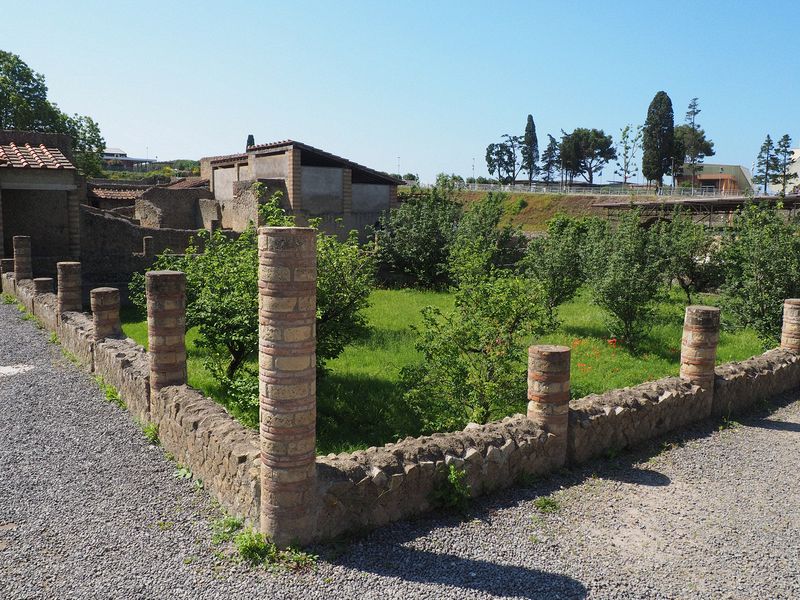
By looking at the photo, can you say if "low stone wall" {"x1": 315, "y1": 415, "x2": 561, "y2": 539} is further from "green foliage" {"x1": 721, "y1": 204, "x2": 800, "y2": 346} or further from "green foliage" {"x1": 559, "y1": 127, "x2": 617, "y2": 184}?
"green foliage" {"x1": 559, "y1": 127, "x2": 617, "y2": 184}

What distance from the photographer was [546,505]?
522cm

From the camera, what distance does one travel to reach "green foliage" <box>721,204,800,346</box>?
11.2 m

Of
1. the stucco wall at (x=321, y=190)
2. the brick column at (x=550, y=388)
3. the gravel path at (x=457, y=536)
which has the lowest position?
the gravel path at (x=457, y=536)

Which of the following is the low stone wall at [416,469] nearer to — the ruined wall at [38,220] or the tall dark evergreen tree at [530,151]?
the ruined wall at [38,220]

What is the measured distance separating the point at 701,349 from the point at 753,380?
1222 mm

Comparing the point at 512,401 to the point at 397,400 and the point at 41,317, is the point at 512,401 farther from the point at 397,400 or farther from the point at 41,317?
the point at 41,317

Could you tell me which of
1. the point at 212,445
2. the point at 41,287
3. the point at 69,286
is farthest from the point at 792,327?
the point at 41,287

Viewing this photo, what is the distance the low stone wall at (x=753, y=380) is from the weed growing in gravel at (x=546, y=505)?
3.44m

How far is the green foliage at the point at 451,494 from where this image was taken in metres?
5.07

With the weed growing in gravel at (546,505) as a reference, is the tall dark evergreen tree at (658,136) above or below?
above

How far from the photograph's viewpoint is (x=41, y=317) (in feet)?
40.8

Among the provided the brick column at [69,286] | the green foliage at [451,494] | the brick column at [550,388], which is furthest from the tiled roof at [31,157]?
the green foliage at [451,494]

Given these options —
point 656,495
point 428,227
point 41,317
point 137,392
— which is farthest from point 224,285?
point 428,227

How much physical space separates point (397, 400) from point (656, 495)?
4.07 metres
